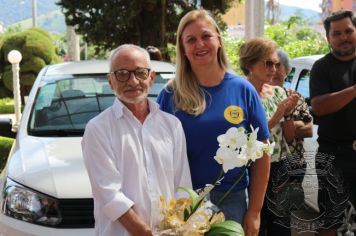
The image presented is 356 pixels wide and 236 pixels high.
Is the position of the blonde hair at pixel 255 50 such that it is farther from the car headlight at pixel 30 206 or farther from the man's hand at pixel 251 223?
the car headlight at pixel 30 206

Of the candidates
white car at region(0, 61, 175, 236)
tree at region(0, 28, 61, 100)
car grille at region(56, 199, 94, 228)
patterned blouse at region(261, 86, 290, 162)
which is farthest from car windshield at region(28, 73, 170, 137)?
tree at region(0, 28, 61, 100)

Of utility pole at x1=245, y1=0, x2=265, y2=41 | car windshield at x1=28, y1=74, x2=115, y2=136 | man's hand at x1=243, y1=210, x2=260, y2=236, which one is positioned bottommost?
man's hand at x1=243, y1=210, x2=260, y2=236

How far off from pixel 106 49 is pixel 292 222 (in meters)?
11.3

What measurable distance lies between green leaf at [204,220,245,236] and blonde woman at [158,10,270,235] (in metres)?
0.58

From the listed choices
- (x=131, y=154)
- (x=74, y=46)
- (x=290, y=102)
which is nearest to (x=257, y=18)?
(x=290, y=102)

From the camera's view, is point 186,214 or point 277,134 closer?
point 186,214

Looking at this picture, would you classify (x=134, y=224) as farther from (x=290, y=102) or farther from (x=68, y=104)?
(x=68, y=104)

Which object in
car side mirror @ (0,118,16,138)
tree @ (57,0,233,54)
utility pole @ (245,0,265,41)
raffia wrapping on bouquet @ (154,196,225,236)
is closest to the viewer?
raffia wrapping on bouquet @ (154,196,225,236)

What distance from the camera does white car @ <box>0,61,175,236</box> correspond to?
3.58 m

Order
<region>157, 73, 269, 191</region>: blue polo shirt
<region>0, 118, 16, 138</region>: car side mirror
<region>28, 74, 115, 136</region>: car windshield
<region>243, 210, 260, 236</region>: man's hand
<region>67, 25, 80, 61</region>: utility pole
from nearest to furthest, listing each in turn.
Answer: <region>157, 73, 269, 191</region>: blue polo shirt
<region>243, 210, 260, 236</region>: man's hand
<region>28, 74, 115, 136</region>: car windshield
<region>0, 118, 16, 138</region>: car side mirror
<region>67, 25, 80, 61</region>: utility pole

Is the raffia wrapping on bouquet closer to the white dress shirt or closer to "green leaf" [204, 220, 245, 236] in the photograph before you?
"green leaf" [204, 220, 245, 236]

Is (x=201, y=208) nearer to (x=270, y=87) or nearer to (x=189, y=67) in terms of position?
(x=189, y=67)

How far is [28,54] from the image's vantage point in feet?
75.0

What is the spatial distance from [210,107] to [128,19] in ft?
35.3
